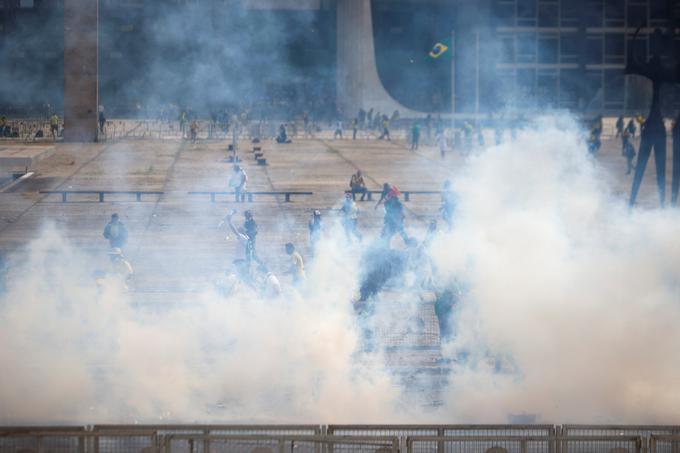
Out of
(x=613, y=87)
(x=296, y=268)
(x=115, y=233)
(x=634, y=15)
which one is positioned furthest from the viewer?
(x=613, y=87)

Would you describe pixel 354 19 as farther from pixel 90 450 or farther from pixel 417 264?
pixel 90 450

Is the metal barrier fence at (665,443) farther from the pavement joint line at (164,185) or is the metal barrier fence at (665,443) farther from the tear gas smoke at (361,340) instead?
the pavement joint line at (164,185)

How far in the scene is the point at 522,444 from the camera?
879 cm

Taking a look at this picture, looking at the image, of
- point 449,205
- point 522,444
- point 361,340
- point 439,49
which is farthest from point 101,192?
point 439,49

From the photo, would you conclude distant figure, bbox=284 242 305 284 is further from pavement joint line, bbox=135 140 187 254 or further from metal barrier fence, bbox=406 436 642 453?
metal barrier fence, bbox=406 436 642 453

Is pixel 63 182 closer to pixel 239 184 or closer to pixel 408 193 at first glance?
pixel 239 184

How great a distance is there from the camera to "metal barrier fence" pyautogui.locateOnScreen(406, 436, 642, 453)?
8.66m

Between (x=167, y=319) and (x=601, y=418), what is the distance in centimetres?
546

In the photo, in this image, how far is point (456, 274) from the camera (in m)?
13.7

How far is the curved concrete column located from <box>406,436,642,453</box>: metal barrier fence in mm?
34032

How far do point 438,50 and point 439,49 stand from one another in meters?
0.40

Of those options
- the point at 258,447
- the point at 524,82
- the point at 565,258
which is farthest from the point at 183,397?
the point at 524,82

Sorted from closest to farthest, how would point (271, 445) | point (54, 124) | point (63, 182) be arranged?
point (271, 445) → point (63, 182) → point (54, 124)

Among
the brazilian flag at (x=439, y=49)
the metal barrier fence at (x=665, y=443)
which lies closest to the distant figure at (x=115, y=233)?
the metal barrier fence at (x=665, y=443)
